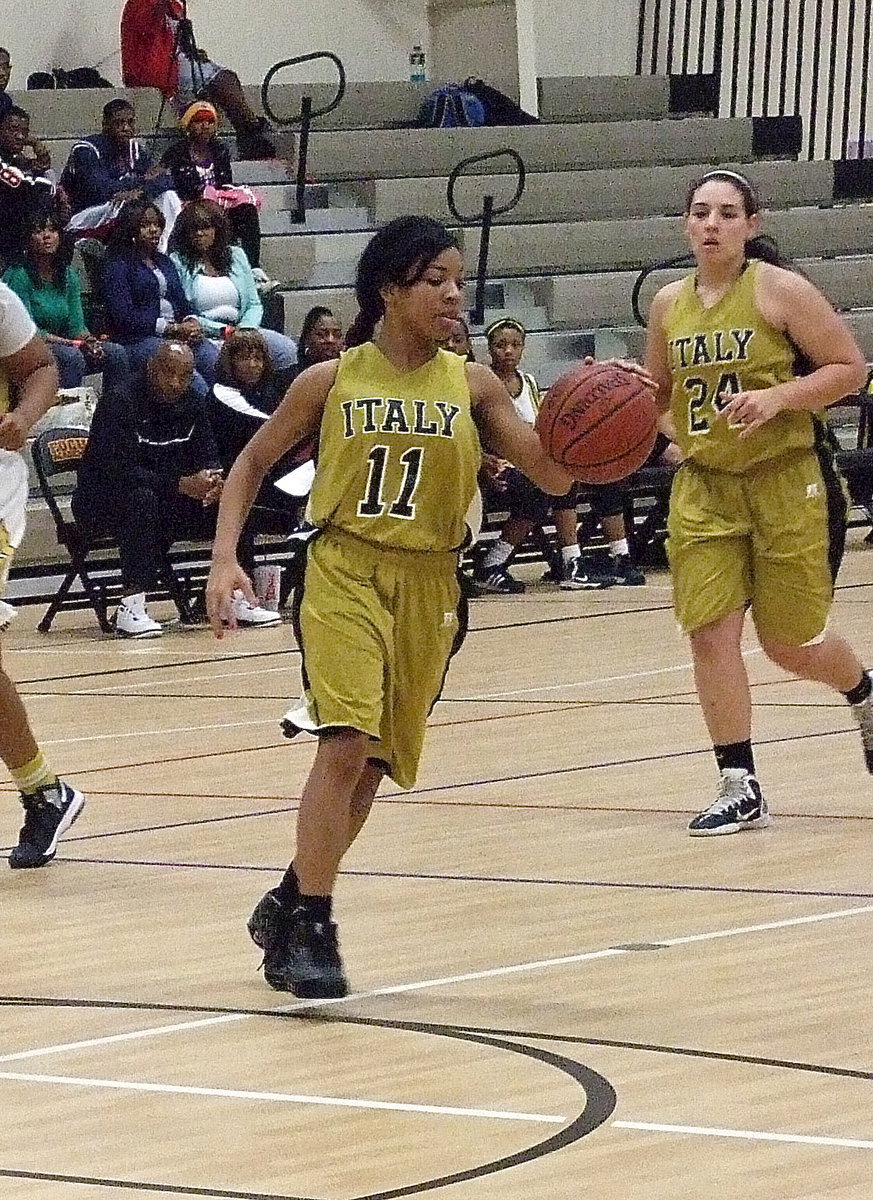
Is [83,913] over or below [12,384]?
below

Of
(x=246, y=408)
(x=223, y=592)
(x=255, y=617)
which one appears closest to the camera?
(x=223, y=592)

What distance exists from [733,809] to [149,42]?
10.9 meters

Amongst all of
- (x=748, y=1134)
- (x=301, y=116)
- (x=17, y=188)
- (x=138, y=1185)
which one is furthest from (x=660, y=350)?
(x=301, y=116)

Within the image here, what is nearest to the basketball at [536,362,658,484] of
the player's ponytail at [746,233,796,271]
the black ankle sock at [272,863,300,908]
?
the black ankle sock at [272,863,300,908]

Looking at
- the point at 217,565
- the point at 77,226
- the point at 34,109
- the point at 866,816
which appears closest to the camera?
the point at 217,565

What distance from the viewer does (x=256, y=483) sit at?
5051 mm

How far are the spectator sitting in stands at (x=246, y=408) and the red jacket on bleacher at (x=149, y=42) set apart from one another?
452 centimetres

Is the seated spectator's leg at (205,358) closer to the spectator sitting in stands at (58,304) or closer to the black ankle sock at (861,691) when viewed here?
the spectator sitting in stands at (58,304)

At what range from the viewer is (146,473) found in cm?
1153

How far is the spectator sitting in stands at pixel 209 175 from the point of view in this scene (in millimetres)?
14469

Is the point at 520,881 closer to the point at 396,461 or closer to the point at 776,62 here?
the point at 396,461

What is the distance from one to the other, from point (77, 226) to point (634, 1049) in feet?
33.9

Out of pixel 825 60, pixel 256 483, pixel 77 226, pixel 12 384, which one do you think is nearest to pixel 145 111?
pixel 77 226

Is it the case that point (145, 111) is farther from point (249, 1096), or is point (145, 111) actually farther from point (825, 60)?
point (249, 1096)
